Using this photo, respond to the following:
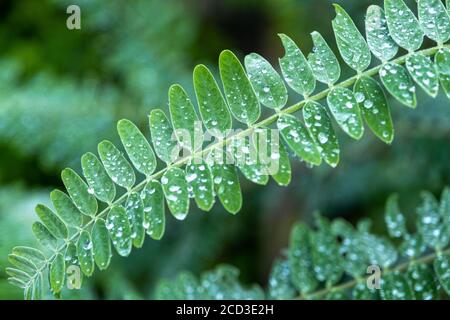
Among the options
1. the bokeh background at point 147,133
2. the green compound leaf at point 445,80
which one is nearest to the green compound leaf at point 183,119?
the green compound leaf at point 445,80

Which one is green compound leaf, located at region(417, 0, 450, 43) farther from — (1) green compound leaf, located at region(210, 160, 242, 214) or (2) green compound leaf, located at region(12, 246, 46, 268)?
(2) green compound leaf, located at region(12, 246, 46, 268)

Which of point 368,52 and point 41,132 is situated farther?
point 41,132

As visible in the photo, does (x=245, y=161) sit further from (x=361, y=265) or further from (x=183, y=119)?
(x=361, y=265)

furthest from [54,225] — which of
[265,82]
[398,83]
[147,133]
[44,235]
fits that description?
[147,133]

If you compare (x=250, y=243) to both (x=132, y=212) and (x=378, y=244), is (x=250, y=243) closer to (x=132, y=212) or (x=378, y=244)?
(x=378, y=244)

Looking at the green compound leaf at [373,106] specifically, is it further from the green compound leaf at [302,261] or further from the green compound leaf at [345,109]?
the green compound leaf at [302,261]
